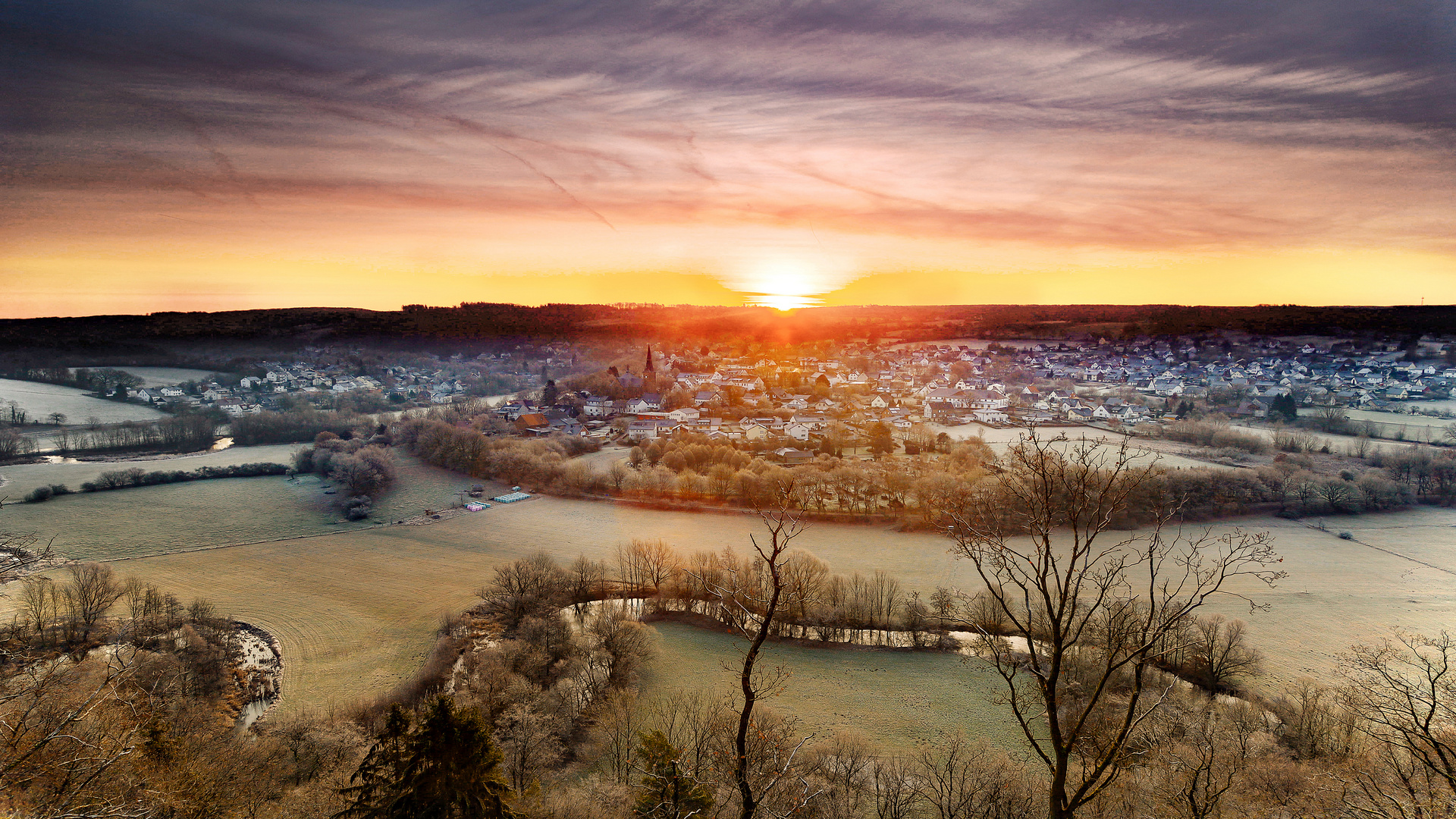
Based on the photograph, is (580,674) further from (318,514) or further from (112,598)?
(318,514)

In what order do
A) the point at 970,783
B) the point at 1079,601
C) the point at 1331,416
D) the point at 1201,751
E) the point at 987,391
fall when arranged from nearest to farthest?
the point at 1201,751
the point at 970,783
the point at 1079,601
the point at 1331,416
the point at 987,391

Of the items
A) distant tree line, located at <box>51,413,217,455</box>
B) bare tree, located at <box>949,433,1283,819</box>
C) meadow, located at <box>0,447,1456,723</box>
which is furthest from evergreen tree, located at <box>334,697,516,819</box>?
distant tree line, located at <box>51,413,217,455</box>

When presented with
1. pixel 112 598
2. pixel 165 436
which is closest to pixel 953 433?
pixel 112 598

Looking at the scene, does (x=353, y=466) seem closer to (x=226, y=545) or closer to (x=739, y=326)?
(x=226, y=545)

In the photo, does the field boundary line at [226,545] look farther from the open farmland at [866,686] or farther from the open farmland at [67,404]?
the open farmland at [67,404]

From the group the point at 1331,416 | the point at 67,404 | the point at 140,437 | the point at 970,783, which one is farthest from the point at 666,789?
the point at 67,404

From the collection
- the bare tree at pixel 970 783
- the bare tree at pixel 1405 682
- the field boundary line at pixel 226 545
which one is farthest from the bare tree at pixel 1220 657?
the field boundary line at pixel 226 545

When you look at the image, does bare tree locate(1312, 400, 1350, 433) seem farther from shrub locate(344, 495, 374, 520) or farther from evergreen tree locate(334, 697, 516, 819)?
shrub locate(344, 495, 374, 520)
